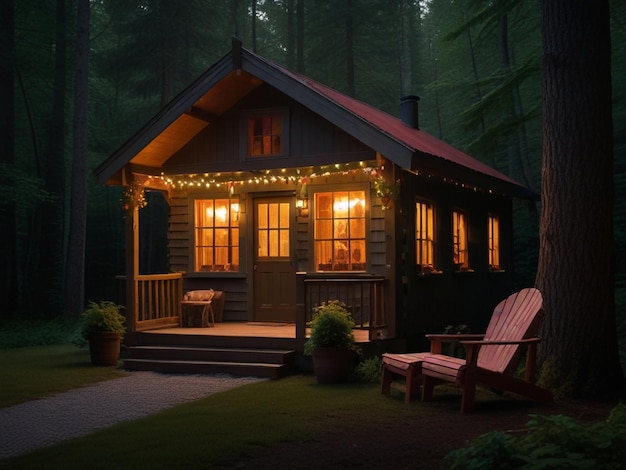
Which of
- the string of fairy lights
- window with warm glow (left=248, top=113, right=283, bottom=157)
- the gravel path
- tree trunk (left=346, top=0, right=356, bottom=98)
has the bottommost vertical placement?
the gravel path

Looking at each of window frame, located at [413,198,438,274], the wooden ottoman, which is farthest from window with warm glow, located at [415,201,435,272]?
the wooden ottoman

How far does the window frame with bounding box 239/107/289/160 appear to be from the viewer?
1161 centimetres

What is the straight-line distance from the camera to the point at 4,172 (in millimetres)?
18203

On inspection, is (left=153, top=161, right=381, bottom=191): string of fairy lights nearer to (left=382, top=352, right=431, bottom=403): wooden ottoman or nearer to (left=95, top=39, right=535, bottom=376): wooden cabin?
(left=95, top=39, right=535, bottom=376): wooden cabin

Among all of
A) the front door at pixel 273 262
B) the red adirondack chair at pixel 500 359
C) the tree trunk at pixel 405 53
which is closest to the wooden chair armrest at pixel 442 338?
the red adirondack chair at pixel 500 359

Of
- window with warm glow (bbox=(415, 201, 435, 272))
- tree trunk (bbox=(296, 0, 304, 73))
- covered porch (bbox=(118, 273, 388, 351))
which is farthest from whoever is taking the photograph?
tree trunk (bbox=(296, 0, 304, 73))

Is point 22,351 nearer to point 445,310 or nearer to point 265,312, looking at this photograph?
point 265,312

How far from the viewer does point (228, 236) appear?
42.1ft

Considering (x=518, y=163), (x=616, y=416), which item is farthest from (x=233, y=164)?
(x=518, y=163)

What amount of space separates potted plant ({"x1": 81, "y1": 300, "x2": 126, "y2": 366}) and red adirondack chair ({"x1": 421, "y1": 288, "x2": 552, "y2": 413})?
5110 mm

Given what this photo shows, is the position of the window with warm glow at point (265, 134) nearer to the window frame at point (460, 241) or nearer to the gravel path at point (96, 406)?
the window frame at point (460, 241)

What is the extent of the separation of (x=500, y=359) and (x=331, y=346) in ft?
7.35

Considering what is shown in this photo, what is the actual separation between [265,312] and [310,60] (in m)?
17.5

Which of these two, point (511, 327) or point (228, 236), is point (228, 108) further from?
point (511, 327)
